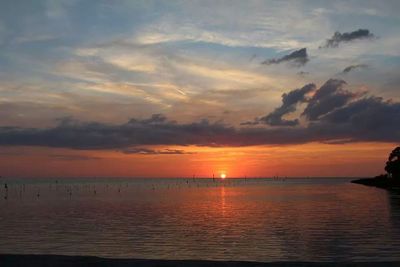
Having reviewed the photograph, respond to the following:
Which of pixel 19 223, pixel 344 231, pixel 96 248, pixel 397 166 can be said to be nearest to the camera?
pixel 96 248

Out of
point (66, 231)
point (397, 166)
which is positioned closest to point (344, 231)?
point (66, 231)

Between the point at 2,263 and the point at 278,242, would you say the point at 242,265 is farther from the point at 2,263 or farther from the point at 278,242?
the point at 278,242

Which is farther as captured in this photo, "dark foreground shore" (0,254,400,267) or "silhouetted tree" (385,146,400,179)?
"silhouetted tree" (385,146,400,179)

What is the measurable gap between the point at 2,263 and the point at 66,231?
2892 centimetres

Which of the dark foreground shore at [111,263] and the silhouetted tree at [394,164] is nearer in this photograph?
the dark foreground shore at [111,263]

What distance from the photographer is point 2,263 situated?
2038cm

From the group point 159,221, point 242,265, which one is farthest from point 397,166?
point 242,265

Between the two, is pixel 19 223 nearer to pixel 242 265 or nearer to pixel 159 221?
Answer: pixel 159 221

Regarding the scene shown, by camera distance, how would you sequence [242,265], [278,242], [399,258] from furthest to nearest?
[278,242] < [399,258] < [242,265]

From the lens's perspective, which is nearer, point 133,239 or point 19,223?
point 133,239

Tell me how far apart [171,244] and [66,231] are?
620 inches

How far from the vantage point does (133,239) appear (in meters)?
41.3

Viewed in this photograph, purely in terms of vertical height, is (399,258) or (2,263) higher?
(2,263)

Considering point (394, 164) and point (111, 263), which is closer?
point (111, 263)
